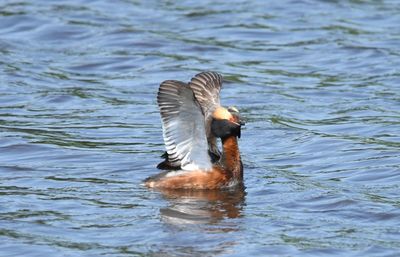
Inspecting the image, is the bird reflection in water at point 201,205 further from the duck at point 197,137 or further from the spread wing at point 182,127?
the spread wing at point 182,127

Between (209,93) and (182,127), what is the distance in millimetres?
875

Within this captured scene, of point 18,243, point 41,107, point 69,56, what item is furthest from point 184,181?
point 69,56

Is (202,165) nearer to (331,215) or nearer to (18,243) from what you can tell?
(331,215)

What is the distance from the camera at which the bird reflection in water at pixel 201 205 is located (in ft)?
34.6

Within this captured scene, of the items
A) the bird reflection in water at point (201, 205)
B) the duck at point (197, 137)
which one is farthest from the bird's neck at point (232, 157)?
the bird reflection in water at point (201, 205)

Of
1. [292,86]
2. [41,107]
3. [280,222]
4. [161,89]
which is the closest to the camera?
[280,222]

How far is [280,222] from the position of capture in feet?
33.8

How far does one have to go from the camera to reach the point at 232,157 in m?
12.0

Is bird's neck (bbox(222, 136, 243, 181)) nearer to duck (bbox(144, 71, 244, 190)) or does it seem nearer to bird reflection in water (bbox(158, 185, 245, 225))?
duck (bbox(144, 71, 244, 190))

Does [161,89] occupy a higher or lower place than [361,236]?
higher

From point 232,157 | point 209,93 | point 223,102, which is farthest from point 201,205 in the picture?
point 223,102

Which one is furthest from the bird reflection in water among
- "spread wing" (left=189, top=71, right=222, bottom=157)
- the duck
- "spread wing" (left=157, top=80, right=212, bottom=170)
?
"spread wing" (left=189, top=71, right=222, bottom=157)

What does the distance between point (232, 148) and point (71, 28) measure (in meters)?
7.59

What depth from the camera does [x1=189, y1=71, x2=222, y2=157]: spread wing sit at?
482 inches
